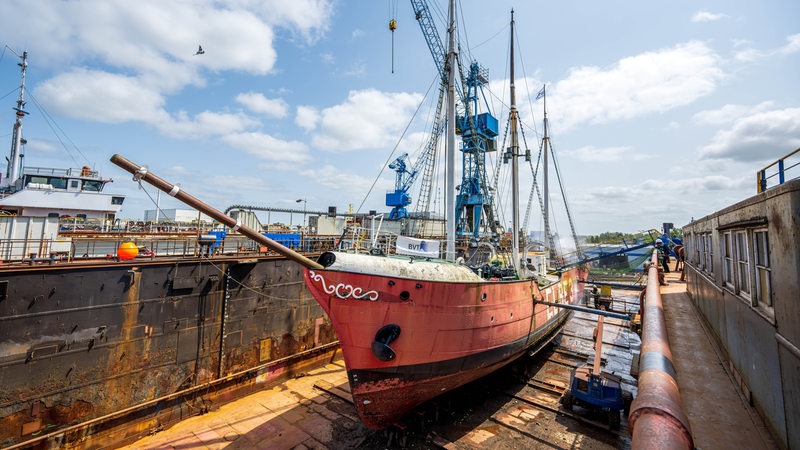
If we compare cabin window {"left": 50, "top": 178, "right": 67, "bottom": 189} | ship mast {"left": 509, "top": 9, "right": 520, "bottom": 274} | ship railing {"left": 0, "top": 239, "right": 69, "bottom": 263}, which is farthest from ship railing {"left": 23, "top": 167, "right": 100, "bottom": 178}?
ship mast {"left": 509, "top": 9, "right": 520, "bottom": 274}

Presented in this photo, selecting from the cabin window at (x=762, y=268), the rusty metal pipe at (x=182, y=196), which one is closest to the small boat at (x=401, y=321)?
the rusty metal pipe at (x=182, y=196)

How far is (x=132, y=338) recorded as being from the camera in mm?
9586

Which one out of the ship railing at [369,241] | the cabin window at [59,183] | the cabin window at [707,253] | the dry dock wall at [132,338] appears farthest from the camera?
the cabin window at [59,183]

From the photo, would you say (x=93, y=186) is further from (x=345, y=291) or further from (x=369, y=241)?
(x=345, y=291)

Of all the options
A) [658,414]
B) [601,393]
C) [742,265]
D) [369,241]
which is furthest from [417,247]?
[658,414]

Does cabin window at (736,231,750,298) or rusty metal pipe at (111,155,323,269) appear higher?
rusty metal pipe at (111,155,323,269)

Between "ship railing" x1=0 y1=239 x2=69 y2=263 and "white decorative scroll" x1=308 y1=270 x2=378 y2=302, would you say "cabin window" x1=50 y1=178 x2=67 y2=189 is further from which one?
"white decorative scroll" x1=308 y1=270 x2=378 y2=302

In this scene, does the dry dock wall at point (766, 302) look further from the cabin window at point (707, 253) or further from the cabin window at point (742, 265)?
the cabin window at point (707, 253)

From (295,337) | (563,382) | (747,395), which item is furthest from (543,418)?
(295,337)

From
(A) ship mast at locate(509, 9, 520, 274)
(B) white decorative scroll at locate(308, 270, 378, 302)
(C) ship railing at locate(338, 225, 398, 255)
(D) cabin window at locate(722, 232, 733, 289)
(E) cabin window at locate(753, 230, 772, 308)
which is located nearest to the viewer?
(E) cabin window at locate(753, 230, 772, 308)

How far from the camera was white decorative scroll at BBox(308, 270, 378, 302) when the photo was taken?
7422mm

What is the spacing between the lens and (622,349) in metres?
15.4

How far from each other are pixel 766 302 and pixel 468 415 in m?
7.96

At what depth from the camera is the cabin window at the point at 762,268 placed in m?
4.15
